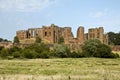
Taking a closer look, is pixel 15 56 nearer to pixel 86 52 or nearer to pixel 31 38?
pixel 86 52

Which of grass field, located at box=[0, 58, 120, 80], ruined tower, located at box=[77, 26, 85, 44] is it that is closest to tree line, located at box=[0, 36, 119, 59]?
ruined tower, located at box=[77, 26, 85, 44]

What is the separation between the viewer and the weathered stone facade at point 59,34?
113m

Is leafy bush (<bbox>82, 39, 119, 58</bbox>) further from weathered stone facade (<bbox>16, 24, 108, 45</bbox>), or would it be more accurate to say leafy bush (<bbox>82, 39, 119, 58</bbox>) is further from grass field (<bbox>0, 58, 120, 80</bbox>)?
grass field (<bbox>0, 58, 120, 80</bbox>)

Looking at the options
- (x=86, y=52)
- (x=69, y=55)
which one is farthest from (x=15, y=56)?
(x=86, y=52)

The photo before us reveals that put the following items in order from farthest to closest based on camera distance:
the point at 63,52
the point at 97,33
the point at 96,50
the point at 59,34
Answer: the point at 59,34 → the point at 97,33 → the point at 96,50 → the point at 63,52

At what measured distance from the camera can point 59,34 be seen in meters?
121

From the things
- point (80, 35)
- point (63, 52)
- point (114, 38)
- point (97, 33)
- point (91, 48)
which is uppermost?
point (114, 38)

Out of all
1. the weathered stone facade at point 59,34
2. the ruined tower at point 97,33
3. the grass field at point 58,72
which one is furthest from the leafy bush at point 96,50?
the grass field at point 58,72

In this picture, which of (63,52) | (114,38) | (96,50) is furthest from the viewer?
(114,38)

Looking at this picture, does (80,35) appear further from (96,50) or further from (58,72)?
(58,72)

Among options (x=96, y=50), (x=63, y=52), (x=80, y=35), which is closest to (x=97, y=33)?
(x=80, y=35)

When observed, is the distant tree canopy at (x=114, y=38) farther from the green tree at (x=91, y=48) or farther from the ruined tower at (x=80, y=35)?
the green tree at (x=91, y=48)

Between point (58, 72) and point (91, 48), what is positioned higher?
point (91, 48)

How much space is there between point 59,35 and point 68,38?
26.1ft
